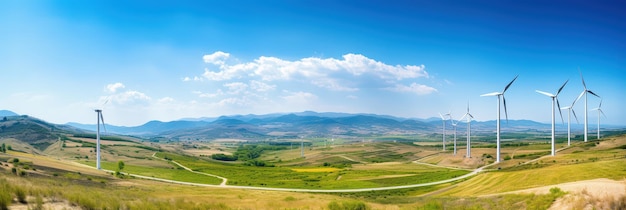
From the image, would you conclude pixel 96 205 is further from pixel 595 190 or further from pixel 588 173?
pixel 588 173

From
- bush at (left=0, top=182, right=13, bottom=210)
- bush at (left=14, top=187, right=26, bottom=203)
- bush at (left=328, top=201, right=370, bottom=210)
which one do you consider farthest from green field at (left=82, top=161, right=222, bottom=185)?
bush at (left=0, top=182, right=13, bottom=210)

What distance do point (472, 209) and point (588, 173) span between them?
134 feet

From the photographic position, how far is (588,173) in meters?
55.6

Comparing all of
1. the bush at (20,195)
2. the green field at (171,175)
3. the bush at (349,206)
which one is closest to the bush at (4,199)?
the bush at (20,195)

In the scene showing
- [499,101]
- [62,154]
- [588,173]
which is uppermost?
[499,101]

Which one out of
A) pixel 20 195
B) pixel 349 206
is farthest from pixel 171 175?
pixel 20 195

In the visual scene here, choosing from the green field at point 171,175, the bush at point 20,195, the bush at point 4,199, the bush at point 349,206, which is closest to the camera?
the bush at point 4,199

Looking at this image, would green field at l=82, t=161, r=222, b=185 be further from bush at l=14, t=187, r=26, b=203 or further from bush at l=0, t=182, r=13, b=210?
bush at l=0, t=182, r=13, b=210

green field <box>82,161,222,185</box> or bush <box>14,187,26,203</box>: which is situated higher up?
bush <box>14,187,26,203</box>

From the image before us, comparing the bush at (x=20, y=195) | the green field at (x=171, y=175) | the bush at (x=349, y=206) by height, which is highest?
the bush at (x=20, y=195)

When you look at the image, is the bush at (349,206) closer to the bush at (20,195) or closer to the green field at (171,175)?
the bush at (20,195)

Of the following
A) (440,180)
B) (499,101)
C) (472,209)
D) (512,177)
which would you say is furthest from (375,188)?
(472,209)

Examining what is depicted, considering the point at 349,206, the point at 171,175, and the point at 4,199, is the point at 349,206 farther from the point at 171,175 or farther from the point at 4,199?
the point at 171,175

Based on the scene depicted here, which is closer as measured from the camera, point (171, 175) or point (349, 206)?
point (349, 206)
